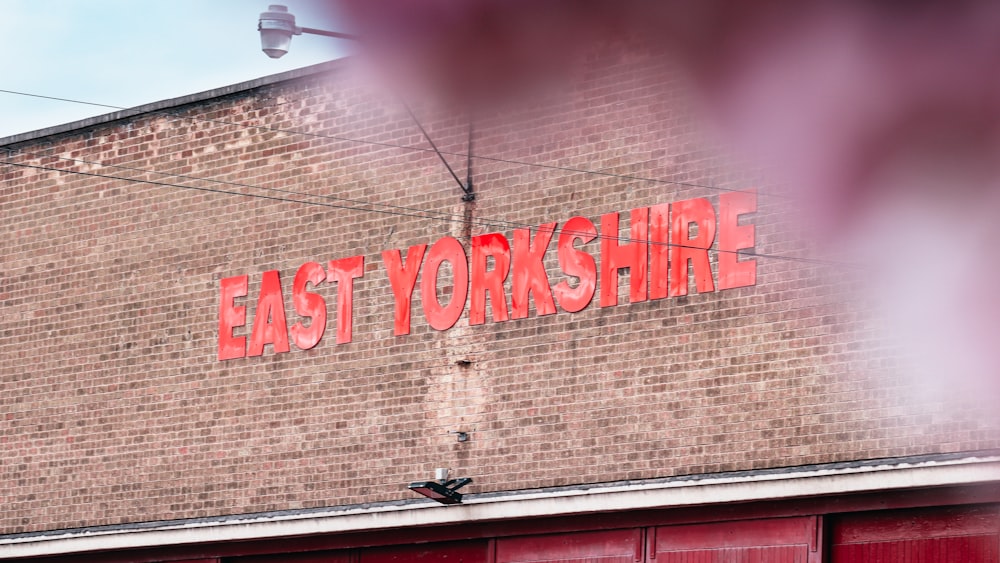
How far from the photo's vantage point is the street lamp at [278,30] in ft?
9.96

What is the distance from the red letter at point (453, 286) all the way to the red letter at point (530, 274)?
2.42ft

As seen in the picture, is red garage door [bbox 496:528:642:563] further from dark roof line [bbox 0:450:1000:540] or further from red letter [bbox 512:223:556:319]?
red letter [bbox 512:223:556:319]

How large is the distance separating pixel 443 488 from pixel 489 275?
2.74m

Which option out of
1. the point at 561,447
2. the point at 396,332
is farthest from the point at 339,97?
→ the point at 561,447

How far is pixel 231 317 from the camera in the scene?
20.2 m

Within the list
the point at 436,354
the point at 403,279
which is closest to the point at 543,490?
the point at 436,354

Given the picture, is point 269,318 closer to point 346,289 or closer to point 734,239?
point 346,289

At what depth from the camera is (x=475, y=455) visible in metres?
17.6

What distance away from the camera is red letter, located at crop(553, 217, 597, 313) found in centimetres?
1734

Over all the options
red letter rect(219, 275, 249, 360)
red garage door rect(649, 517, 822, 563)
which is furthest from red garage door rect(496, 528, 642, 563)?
red letter rect(219, 275, 249, 360)

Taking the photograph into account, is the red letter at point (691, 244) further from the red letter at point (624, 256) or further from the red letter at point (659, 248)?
the red letter at point (624, 256)

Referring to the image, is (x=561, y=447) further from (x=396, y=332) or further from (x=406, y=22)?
(x=406, y=22)

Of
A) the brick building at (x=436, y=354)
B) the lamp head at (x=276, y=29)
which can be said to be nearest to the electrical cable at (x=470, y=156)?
the brick building at (x=436, y=354)

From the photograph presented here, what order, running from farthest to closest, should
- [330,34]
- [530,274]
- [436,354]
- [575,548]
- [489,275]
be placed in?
[436,354], [489,275], [530,274], [575,548], [330,34]
